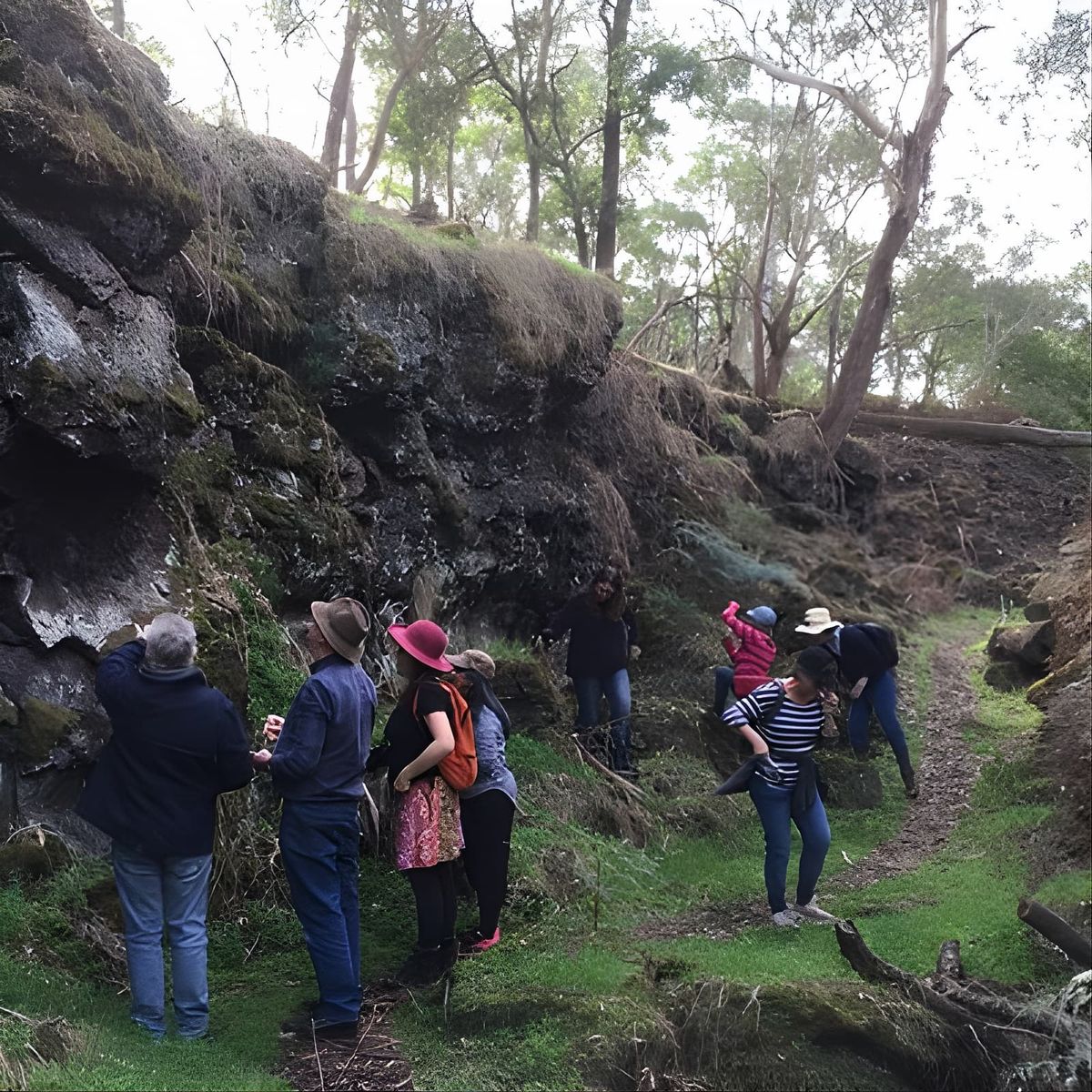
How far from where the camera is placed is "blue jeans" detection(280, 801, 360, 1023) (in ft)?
15.3

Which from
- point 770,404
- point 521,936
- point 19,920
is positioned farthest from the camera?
point 770,404

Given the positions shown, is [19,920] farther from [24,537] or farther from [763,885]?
[763,885]

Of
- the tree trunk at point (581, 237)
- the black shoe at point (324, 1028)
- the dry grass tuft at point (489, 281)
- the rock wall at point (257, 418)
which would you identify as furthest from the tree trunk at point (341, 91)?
the black shoe at point (324, 1028)

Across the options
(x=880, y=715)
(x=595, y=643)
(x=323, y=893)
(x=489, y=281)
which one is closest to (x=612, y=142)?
(x=489, y=281)

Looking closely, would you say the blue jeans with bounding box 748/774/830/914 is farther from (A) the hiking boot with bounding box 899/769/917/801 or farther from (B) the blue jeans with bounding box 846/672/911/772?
(A) the hiking boot with bounding box 899/769/917/801

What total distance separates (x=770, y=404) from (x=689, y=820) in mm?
11500

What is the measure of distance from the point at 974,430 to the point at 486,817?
53.6 ft

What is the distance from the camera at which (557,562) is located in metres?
11.6

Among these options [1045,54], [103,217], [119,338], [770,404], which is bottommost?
[119,338]

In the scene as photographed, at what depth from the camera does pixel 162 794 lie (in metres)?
4.35

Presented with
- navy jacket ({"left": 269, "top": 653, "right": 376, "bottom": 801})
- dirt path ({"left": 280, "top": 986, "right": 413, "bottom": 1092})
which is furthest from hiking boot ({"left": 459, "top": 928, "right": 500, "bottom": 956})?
navy jacket ({"left": 269, "top": 653, "right": 376, "bottom": 801})

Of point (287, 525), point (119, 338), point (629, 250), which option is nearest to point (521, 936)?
point (287, 525)

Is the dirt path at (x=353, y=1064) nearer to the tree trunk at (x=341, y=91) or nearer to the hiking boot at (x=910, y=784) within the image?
the hiking boot at (x=910, y=784)

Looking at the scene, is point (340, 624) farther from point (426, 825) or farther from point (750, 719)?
point (750, 719)
